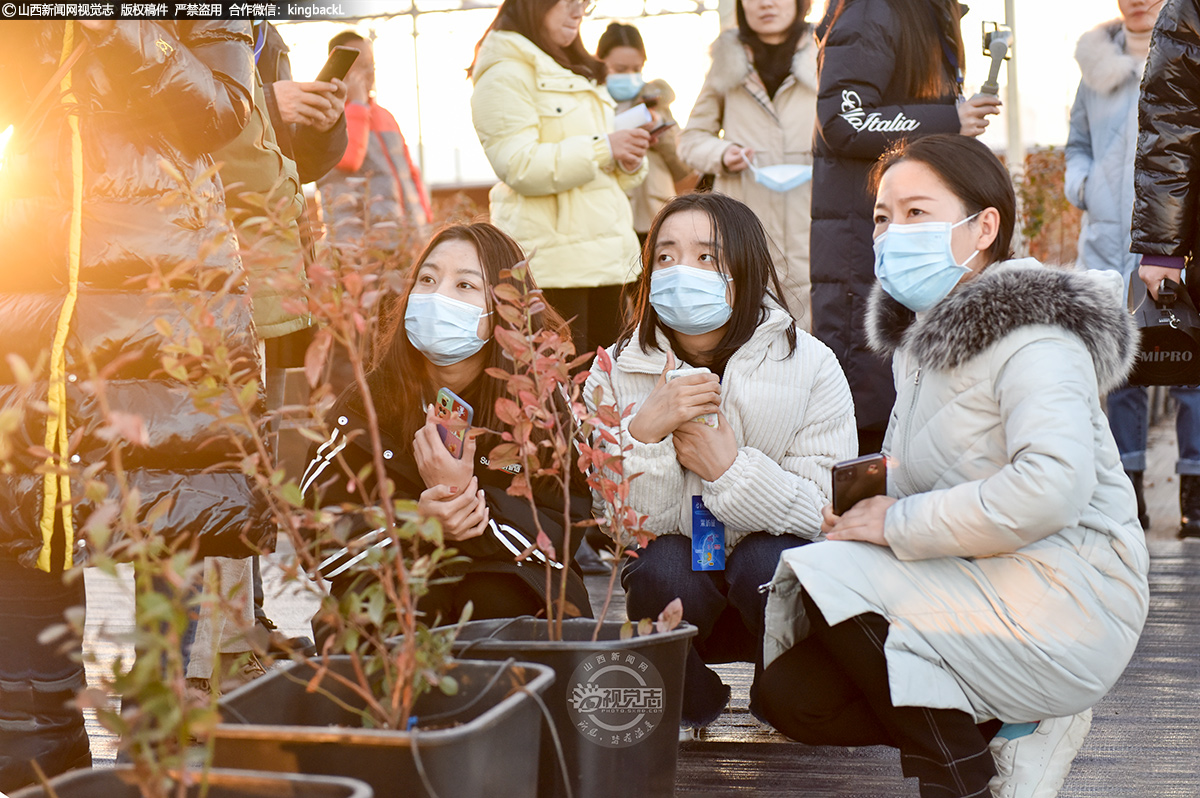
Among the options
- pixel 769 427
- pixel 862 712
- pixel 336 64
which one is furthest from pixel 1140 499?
pixel 336 64

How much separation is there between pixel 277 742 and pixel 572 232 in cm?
265

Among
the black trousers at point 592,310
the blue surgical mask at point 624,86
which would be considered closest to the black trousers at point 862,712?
the black trousers at point 592,310

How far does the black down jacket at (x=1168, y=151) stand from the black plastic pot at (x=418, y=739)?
8.68 ft

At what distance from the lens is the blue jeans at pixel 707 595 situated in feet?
7.45

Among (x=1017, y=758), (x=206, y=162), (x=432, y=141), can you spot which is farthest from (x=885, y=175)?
(x=432, y=141)

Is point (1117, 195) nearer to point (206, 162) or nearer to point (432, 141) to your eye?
point (206, 162)

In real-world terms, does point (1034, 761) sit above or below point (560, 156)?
below

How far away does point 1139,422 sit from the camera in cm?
443

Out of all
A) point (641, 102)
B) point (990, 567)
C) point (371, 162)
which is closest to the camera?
point (990, 567)

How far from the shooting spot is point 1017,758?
188 centimetres

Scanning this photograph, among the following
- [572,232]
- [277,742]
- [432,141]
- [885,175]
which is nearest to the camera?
[277,742]

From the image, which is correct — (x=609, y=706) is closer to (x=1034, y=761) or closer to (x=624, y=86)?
(x=1034, y=761)

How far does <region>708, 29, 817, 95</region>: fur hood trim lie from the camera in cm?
388

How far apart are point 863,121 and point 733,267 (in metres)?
1.11
